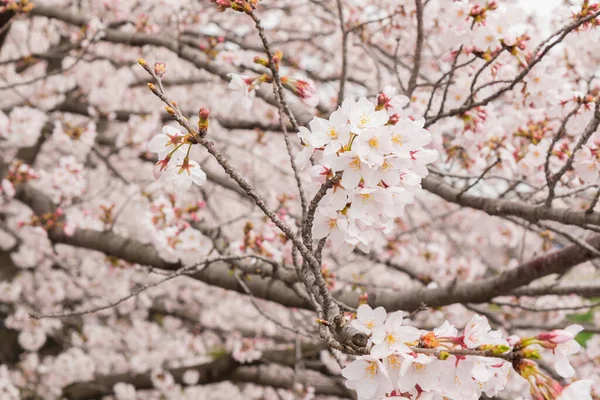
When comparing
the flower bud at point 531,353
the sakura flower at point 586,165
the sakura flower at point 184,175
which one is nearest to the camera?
the flower bud at point 531,353

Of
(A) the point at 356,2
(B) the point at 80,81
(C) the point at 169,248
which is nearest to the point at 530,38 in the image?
(C) the point at 169,248

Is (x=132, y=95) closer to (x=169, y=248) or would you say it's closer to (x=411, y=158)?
(x=169, y=248)

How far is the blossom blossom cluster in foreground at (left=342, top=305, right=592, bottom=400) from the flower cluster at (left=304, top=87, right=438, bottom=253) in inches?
10.8

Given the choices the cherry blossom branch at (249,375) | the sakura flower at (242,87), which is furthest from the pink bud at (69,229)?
the sakura flower at (242,87)

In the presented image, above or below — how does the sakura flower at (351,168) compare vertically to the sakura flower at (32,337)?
below

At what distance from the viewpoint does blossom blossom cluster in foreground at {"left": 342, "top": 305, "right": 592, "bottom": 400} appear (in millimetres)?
964

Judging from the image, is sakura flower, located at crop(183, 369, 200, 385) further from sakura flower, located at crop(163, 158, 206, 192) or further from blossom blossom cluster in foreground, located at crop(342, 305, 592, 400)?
A: blossom blossom cluster in foreground, located at crop(342, 305, 592, 400)

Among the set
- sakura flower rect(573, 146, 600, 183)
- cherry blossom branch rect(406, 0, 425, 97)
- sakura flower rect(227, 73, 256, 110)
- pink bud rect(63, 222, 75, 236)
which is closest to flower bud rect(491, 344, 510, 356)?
sakura flower rect(227, 73, 256, 110)

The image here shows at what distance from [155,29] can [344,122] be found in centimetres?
330

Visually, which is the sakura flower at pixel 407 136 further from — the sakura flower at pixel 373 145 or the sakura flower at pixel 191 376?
the sakura flower at pixel 191 376

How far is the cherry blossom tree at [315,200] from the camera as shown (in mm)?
1146

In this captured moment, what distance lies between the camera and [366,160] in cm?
110

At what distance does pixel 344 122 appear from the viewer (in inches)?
45.1

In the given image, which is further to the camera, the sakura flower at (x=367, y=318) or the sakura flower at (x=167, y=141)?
the sakura flower at (x=167, y=141)
